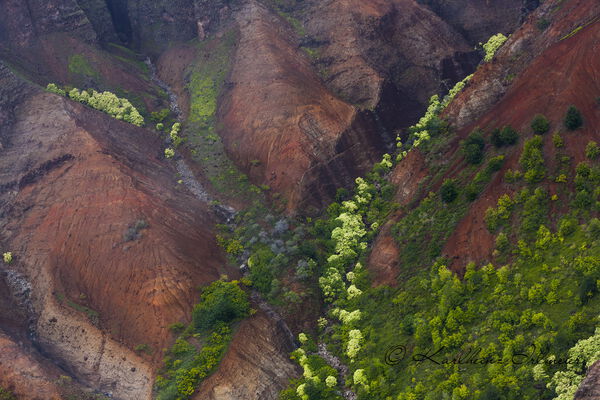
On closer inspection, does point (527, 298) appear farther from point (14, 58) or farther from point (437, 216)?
point (14, 58)

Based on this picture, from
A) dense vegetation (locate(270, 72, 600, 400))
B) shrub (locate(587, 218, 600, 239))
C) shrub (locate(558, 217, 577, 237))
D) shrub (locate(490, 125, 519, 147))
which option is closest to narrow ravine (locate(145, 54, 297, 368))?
dense vegetation (locate(270, 72, 600, 400))

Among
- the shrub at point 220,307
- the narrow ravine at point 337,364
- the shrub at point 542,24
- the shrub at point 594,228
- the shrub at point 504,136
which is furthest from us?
the shrub at point 542,24

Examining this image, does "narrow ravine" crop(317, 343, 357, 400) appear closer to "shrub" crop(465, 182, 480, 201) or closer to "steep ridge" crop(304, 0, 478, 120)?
"shrub" crop(465, 182, 480, 201)

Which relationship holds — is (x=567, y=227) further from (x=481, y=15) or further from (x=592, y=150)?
(x=481, y=15)

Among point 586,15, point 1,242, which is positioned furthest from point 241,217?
point 586,15

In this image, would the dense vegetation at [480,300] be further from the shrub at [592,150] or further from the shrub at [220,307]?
the shrub at [220,307]

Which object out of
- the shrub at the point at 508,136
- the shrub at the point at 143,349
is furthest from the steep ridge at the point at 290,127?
the shrub at the point at 143,349

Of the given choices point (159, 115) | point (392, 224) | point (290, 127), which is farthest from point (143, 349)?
point (159, 115)
